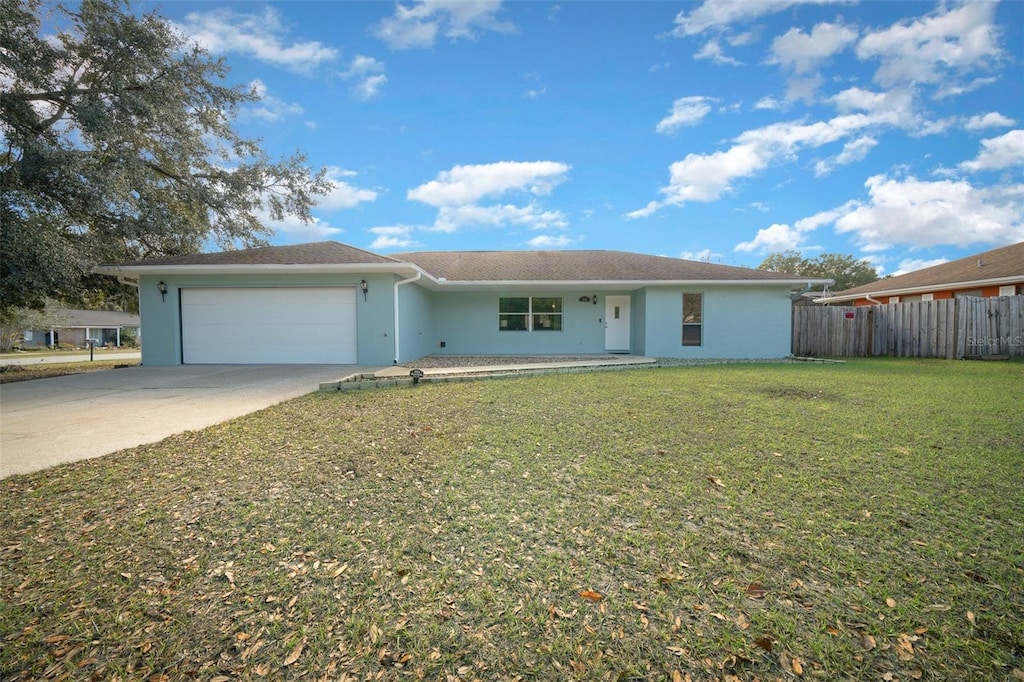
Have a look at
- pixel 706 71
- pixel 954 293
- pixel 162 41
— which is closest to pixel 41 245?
pixel 162 41

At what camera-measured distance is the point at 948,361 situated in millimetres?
12172

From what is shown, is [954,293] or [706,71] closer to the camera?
[706,71]

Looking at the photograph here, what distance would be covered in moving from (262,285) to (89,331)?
36.1 meters

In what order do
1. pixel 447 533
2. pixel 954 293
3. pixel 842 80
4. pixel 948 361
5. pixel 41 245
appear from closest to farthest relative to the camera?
pixel 447 533
pixel 41 245
pixel 842 80
pixel 948 361
pixel 954 293

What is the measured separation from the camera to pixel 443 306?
596 inches

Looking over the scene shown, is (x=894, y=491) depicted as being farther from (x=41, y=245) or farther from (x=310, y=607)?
(x=41, y=245)

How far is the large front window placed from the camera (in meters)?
14.9

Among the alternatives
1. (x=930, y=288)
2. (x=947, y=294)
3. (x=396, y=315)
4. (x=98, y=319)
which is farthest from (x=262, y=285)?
(x=98, y=319)

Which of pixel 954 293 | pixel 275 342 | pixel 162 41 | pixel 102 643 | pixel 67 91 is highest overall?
pixel 162 41

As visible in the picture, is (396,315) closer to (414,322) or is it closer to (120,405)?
(414,322)

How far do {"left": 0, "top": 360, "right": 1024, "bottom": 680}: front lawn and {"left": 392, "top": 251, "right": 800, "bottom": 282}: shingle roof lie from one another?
30.4 feet

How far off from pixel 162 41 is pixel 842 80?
58.3ft

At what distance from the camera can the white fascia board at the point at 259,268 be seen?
418 inches

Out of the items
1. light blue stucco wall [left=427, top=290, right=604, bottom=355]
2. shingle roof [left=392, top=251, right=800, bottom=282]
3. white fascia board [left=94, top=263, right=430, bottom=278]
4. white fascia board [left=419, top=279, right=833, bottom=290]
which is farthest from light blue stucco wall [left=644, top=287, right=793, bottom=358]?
white fascia board [left=94, top=263, right=430, bottom=278]
